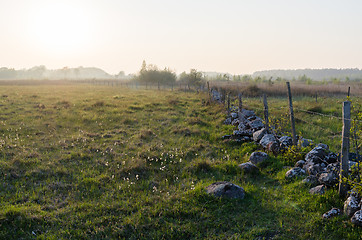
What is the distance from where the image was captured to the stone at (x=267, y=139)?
10.1 metres

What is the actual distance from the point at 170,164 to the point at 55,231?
4584 millimetres

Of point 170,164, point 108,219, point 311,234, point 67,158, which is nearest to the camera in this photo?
point 311,234

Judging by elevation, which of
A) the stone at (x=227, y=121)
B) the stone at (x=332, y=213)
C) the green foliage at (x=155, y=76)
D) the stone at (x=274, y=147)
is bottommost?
the stone at (x=332, y=213)

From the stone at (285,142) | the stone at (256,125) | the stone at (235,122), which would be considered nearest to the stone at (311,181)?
the stone at (285,142)

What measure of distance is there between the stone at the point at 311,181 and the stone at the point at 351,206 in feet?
4.25

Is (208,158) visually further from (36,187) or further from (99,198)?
(36,187)

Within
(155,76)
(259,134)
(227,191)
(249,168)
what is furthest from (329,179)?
(155,76)

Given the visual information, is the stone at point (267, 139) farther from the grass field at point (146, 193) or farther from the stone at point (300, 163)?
the stone at point (300, 163)

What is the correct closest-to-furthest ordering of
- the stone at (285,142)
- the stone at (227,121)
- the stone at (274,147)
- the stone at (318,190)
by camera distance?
1. the stone at (318,190)
2. the stone at (285,142)
3. the stone at (274,147)
4. the stone at (227,121)

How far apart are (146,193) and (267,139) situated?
5.85 metres

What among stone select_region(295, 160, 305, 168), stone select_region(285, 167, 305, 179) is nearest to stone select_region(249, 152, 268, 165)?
stone select_region(295, 160, 305, 168)

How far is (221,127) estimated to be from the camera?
48.1ft

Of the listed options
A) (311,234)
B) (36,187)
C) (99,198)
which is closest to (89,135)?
(36,187)

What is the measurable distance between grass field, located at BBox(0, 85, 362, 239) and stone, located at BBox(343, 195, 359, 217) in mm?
209
